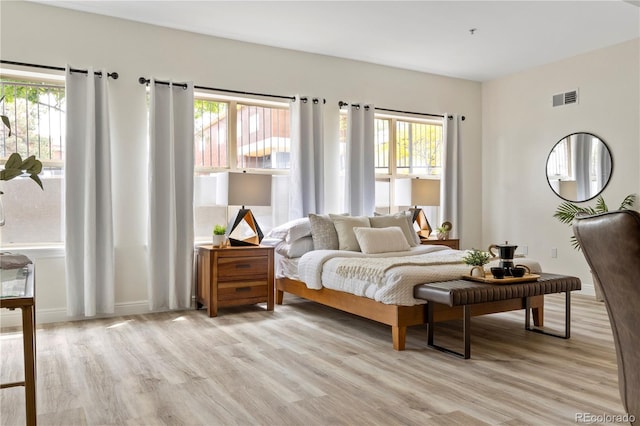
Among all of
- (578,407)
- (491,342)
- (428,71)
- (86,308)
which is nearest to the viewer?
(578,407)

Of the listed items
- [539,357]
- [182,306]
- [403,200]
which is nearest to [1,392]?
[182,306]

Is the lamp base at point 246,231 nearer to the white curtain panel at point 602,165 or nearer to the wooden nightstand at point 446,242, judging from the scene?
the wooden nightstand at point 446,242

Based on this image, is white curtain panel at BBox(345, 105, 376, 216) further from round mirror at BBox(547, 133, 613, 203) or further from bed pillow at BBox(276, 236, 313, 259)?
round mirror at BBox(547, 133, 613, 203)

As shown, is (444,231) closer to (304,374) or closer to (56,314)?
(304,374)

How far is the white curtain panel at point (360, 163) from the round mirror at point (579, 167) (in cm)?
216

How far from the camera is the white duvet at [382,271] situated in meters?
3.49

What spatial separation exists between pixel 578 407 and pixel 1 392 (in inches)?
114

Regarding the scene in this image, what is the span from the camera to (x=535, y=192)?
6352 mm

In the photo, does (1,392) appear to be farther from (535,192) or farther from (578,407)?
(535,192)

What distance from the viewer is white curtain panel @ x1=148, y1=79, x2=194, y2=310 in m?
4.71

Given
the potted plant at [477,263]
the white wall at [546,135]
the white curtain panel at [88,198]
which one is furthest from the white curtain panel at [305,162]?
the white wall at [546,135]

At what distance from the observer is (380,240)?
4797 mm

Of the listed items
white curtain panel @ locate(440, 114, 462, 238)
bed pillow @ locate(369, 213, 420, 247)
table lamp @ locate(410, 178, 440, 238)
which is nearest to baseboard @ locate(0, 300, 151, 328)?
bed pillow @ locate(369, 213, 420, 247)

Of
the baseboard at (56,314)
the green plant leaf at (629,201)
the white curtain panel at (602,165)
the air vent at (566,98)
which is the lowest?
the baseboard at (56,314)
